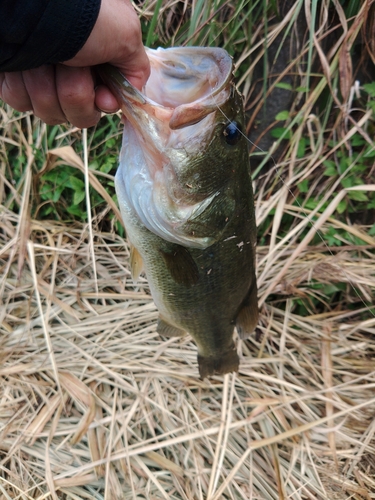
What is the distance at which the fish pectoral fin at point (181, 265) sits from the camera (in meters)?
1.28

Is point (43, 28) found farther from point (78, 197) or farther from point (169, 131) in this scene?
point (78, 197)

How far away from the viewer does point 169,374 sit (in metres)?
2.20

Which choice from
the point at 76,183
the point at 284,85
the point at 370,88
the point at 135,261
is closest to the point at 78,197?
the point at 76,183

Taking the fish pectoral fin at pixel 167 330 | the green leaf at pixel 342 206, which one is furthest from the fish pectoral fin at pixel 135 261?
the green leaf at pixel 342 206

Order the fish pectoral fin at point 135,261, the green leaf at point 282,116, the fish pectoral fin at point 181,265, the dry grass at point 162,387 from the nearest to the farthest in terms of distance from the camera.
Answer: the fish pectoral fin at point 181,265 < the fish pectoral fin at point 135,261 < the dry grass at point 162,387 < the green leaf at point 282,116

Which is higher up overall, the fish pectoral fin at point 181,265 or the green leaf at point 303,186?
the fish pectoral fin at point 181,265

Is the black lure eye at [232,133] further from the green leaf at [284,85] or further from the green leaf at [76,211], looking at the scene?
the green leaf at [76,211]

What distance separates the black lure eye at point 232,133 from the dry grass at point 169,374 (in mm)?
936

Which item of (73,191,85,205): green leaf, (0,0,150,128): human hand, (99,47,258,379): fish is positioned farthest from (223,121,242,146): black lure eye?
(73,191,85,205): green leaf

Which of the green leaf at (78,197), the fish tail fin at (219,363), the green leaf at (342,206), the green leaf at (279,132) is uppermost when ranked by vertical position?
the green leaf at (279,132)

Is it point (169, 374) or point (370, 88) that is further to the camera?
point (169, 374)

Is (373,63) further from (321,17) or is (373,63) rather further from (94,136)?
(94,136)

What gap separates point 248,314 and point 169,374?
82 centimetres

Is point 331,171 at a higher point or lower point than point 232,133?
lower
